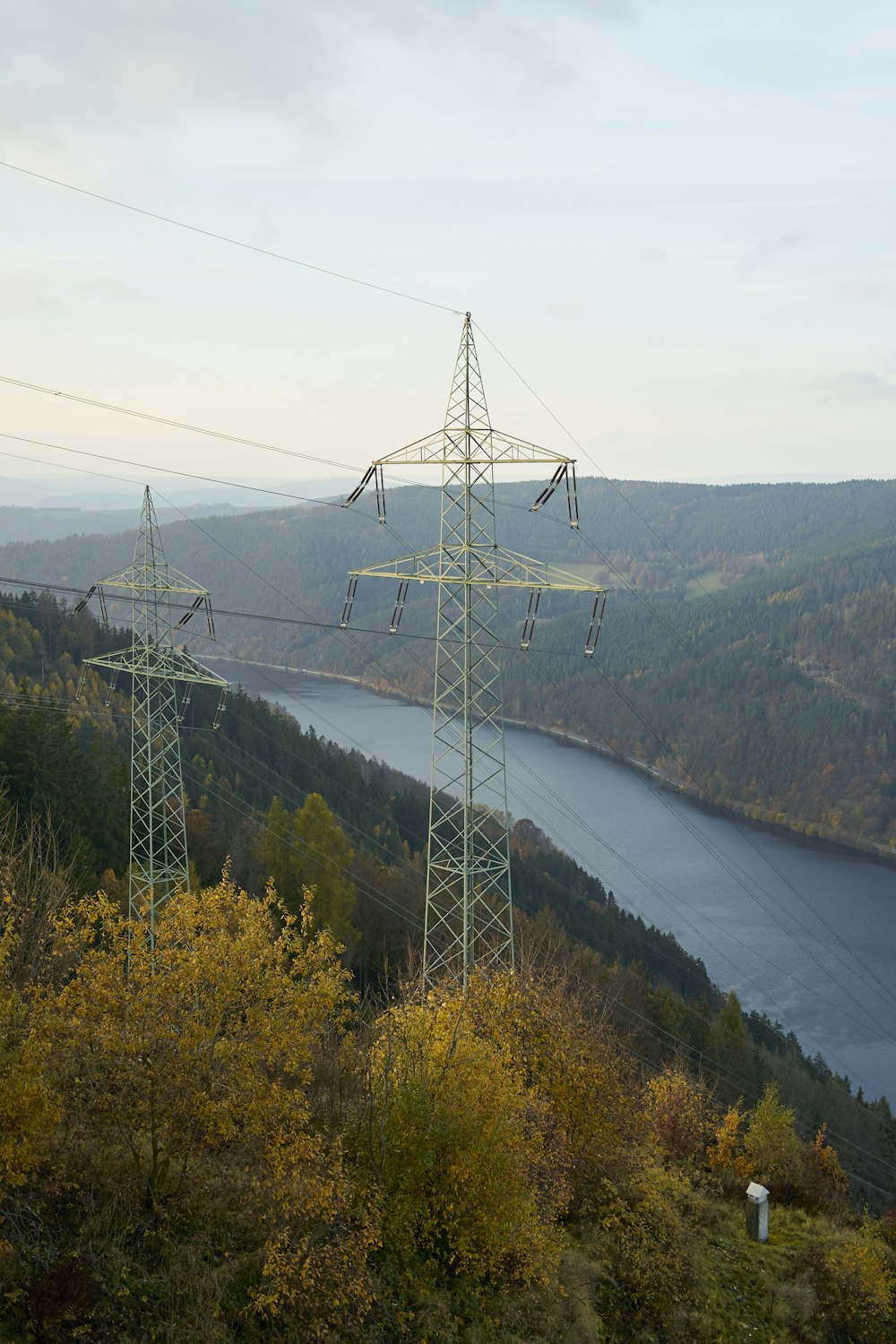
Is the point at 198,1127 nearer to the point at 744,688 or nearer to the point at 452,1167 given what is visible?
the point at 452,1167

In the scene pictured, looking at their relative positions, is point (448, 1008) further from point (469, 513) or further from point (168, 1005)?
point (469, 513)

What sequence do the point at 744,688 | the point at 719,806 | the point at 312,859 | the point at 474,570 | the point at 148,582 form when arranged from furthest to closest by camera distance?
the point at 744,688
the point at 719,806
the point at 312,859
the point at 148,582
the point at 474,570

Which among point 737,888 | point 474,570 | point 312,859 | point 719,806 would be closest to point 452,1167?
point 474,570

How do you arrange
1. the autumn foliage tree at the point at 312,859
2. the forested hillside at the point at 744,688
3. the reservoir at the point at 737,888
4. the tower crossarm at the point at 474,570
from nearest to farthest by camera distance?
the tower crossarm at the point at 474,570 < the autumn foliage tree at the point at 312,859 < the reservoir at the point at 737,888 < the forested hillside at the point at 744,688

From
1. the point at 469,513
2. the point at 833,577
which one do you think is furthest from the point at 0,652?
the point at 833,577

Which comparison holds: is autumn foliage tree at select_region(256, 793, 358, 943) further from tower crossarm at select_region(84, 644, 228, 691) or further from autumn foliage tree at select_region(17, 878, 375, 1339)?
autumn foliage tree at select_region(17, 878, 375, 1339)

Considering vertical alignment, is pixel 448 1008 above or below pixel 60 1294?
above

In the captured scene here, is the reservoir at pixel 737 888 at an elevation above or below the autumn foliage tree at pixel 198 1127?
below

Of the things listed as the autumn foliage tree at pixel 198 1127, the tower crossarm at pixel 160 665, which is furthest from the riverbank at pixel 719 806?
the autumn foliage tree at pixel 198 1127

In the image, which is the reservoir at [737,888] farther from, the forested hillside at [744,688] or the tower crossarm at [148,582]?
the tower crossarm at [148,582]
